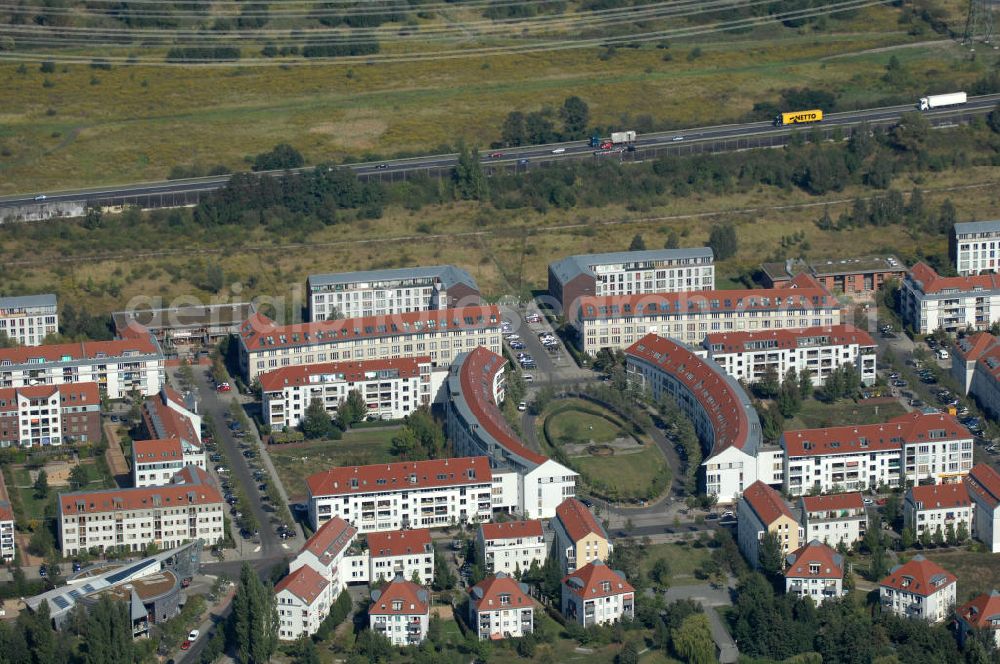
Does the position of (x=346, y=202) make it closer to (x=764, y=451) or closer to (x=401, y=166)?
(x=401, y=166)

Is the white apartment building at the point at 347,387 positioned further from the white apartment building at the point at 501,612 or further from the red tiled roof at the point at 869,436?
the white apartment building at the point at 501,612

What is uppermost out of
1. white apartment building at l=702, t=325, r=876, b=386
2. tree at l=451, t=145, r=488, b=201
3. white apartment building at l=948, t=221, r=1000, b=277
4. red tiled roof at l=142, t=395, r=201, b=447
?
tree at l=451, t=145, r=488, b=201

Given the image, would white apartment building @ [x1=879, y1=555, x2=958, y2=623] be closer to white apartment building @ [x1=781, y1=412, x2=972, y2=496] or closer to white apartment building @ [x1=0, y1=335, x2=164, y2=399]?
white apartment building @ [x1=781, y1=412, x2=972, y2=496]

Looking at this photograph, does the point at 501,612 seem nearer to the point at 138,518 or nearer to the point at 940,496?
the point at 138,518

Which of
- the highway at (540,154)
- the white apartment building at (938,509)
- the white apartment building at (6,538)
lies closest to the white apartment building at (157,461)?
the white apartment building at (6,538)

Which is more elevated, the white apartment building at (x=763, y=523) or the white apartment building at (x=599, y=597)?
the white apartment building at (x=763, y=523)

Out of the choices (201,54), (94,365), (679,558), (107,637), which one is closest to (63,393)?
(94,365)

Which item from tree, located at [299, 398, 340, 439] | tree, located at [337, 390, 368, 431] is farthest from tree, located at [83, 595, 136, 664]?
Result: tree, located at [337, 390, 368, 431]

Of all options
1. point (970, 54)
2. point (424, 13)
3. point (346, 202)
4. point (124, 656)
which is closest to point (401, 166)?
point (346, 202)
